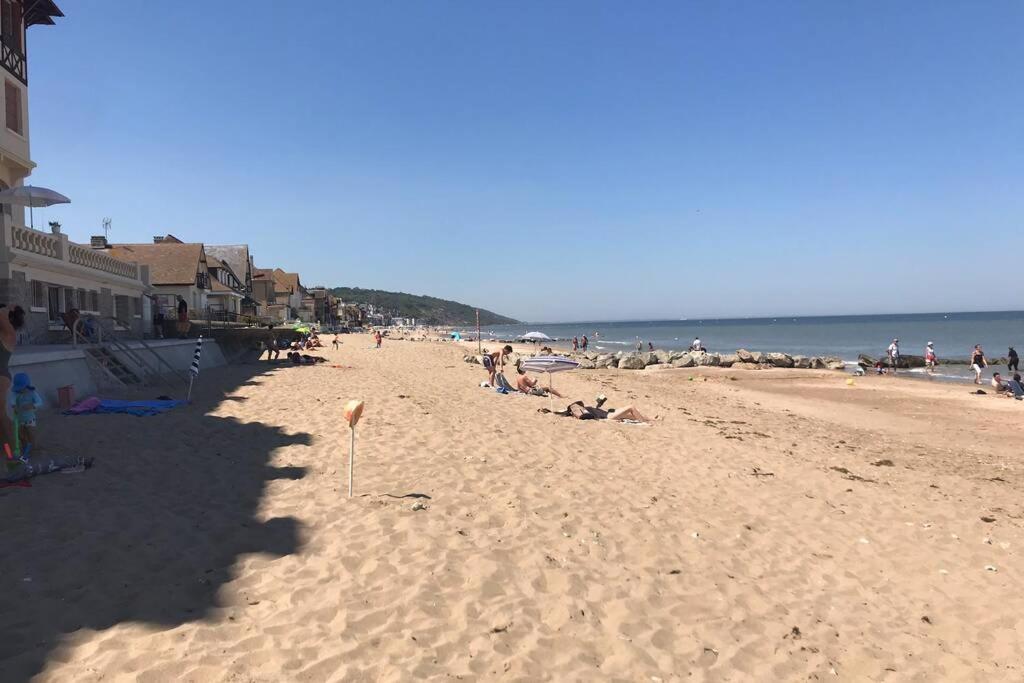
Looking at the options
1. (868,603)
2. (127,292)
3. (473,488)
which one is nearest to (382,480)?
(473,488)

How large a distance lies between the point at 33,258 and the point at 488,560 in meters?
15.4

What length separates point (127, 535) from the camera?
4691 millimetres

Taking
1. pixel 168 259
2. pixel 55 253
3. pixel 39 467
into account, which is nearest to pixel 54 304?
pixel 55 253

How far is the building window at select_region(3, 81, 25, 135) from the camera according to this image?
55.4 feet

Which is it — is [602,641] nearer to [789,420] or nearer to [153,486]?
[153,486]

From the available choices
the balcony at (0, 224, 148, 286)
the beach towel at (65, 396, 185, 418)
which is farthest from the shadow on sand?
the balcony at (0, 224, 148, 286)

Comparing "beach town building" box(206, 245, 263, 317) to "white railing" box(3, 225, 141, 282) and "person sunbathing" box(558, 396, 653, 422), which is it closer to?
"white railing" box(3, 225, 141, 282)

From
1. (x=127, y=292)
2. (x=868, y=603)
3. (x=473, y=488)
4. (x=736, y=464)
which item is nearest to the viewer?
(x=868, y=603)

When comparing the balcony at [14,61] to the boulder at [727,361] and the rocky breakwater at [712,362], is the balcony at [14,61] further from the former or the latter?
the boulder at [727,361]

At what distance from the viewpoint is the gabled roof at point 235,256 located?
170 feet

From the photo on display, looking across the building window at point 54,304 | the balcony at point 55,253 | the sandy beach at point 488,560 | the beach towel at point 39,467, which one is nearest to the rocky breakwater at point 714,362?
the balcony at point 55,253

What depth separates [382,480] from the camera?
6680 mm

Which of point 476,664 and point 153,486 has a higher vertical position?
point 153,486

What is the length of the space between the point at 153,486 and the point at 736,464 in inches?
299
